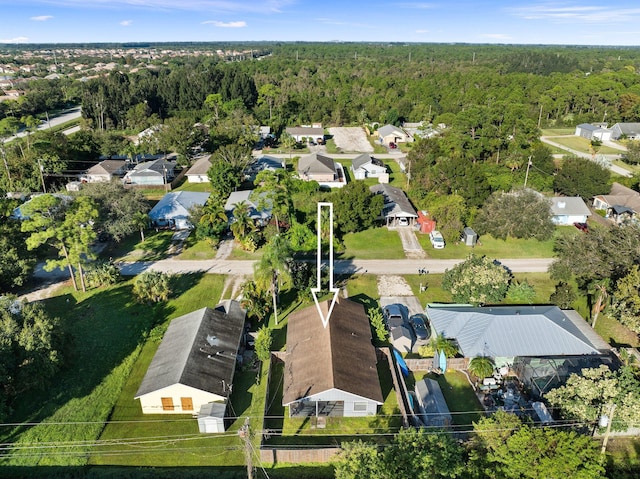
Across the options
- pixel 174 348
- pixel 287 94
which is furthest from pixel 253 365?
pixel 287 94

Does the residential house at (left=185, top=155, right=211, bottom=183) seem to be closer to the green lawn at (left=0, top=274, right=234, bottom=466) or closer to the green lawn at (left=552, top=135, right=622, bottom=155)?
the green lawn at (left=0, top=274, right=234, bottom=466)

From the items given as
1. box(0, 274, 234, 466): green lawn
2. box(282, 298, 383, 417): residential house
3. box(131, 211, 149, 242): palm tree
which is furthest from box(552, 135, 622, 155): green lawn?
box(131, 211, 149, 242): palm tree

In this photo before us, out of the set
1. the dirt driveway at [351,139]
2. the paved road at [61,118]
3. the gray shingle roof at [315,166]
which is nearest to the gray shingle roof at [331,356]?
the gray shingle roof at [315,166]

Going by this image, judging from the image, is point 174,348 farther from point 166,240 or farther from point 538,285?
point 538,285

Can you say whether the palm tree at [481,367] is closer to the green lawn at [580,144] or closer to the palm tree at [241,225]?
the palm tree at [241,225]

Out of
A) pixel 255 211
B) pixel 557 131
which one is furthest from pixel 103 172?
pixel 557 131
